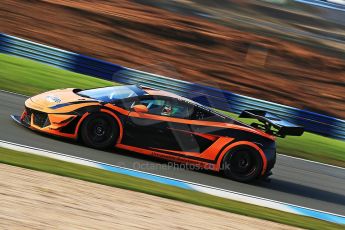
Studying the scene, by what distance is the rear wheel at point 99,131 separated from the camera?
31.8 ft

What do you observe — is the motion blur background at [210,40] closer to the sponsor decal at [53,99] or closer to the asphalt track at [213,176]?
the asphalt track at [213,176]

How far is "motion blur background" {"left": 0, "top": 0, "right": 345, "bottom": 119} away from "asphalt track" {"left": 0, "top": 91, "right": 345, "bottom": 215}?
24.6 feet

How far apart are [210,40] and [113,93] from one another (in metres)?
12.9

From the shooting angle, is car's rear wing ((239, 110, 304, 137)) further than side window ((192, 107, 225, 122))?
No

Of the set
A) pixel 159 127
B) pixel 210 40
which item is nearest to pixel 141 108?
pixel 159 127

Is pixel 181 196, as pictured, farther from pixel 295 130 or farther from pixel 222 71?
pixel 222 71

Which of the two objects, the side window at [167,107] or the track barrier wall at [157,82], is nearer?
the side window at [167,107]

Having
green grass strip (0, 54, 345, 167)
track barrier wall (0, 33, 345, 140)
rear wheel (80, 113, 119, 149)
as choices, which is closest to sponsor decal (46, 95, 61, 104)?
rear wheel (80, 113, 119, 149)

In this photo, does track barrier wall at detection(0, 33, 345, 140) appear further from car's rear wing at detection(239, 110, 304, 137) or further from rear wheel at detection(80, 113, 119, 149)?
rear wheel at detection(80, 113, 119, 149)

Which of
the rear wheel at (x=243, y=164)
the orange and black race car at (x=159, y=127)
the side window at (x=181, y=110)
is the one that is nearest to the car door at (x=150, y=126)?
the orange and black race car at (x=159, y=127)

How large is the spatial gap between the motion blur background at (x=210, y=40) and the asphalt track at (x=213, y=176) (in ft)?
24.6

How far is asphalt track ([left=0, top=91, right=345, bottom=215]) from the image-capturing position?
9.62 metres

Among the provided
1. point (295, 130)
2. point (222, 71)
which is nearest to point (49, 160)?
point (295, 130)

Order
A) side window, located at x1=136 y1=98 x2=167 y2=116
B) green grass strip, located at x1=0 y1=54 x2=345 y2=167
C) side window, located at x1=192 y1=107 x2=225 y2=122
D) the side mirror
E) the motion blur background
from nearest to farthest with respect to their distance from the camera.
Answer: the side mirror, side window, located at x1=136 y1=98 x2=167 y2=116, side window, located at x1=192 y1=107 x2=225 y2=122, green grass strip, located at x1=0 y1=54 x2=345 y2=167, the motion blur background
